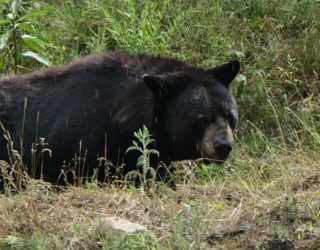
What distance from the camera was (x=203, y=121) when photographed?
887 cm

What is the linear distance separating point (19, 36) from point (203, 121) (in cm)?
333

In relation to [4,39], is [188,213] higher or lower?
lower

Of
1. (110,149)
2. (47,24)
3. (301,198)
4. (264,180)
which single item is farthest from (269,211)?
(47,24)

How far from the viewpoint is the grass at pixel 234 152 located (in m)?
6.32

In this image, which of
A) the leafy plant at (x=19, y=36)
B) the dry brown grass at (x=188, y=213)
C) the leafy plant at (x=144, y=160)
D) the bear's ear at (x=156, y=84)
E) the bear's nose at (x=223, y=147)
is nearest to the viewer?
the dry brown grass at (x=188, y=213)

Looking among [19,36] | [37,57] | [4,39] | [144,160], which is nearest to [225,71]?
[144,160]

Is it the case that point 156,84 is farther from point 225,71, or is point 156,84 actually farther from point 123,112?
point 225,71

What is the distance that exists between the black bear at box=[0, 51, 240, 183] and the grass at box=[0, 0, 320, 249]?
0.39 m

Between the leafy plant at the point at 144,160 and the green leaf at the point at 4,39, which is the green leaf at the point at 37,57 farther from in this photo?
the leafy plant at the point at 144,160

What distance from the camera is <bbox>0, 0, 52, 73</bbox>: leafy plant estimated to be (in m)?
11.1

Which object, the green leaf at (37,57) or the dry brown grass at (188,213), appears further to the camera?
the green leaf at (37,57)

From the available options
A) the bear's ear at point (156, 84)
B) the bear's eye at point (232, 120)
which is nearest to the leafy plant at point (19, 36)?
the bear's ear at point (156, 84)

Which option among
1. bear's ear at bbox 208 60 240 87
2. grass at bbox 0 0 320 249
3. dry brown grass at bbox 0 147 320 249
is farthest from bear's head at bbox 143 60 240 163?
dry brown grass at bbox 0 147 320 249

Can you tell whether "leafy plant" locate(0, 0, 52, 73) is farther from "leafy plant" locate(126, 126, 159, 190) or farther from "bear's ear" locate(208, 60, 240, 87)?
"leafy plant" locate(126, 126, 159, 190)
